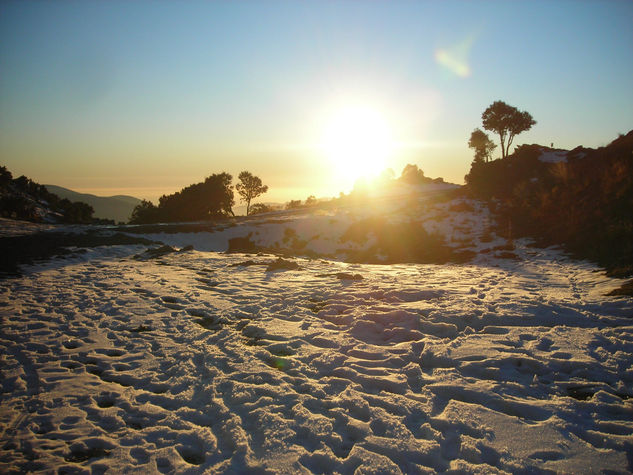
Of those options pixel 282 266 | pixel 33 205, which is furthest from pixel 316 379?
pixel 33 205

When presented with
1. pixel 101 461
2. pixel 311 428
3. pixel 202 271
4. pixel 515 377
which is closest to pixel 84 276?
pixel 202 271

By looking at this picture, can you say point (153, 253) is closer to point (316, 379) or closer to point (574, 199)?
point (316, 379)

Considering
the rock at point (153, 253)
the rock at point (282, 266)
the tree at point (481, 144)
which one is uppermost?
the tree at point (481, 144)

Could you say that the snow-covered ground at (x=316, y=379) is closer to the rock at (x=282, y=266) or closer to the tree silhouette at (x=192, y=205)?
the rock at (x=282, y=266)

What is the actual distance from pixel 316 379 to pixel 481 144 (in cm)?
6174

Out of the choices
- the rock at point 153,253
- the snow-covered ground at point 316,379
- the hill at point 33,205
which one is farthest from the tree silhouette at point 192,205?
the snow-covered ground at point 316,379

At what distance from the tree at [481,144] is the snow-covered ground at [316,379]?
53460 millimetres

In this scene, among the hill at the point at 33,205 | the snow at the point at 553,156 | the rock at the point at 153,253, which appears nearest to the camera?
the rock at the point at 153,253

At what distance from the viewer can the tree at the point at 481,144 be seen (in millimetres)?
56188

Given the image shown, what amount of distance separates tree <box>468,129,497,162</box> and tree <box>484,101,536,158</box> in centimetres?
711

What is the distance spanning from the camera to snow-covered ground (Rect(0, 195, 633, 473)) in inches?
137

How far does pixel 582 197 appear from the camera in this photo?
1828cm

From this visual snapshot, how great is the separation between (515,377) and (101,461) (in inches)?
219

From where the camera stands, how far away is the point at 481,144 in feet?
184
